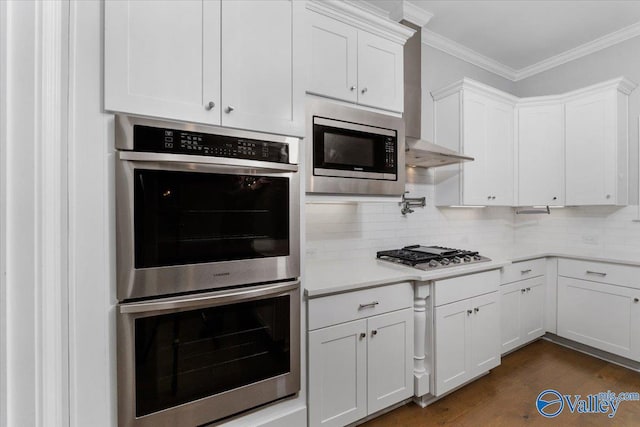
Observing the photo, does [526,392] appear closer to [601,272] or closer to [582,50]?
[601,272]

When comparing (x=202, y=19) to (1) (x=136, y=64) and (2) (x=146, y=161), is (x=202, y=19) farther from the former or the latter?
(2) (x=146, y=161)

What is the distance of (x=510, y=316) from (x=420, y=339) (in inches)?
50.3

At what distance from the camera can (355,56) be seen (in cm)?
194

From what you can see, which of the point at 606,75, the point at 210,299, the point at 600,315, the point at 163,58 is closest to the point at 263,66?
the point at 163,58

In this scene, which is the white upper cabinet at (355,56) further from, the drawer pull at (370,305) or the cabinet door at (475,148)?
the drawer pull at (370,305)

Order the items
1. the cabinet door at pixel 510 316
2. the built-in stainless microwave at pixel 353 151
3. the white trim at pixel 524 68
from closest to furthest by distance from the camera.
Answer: the built-in stainless microwave at pixel 353 151
the cabinet door at pixel 510 316
the white trim at pixel 524 68

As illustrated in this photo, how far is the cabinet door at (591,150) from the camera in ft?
9.34

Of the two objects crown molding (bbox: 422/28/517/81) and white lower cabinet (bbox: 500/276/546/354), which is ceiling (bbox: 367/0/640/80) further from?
white lower cabinet (bbox: 500/276/546/354)

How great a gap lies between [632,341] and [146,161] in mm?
3836

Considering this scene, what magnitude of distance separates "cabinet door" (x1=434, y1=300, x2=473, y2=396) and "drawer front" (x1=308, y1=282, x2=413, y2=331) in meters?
0.31

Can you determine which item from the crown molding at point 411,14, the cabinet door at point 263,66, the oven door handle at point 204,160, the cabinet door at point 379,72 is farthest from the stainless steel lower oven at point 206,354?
the crown molding at point 411,14

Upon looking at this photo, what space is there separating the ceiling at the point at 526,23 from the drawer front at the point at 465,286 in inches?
88.8

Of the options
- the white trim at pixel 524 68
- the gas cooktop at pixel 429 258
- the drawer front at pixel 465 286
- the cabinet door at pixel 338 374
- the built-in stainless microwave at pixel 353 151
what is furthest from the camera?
the white trim at pixel 524 68

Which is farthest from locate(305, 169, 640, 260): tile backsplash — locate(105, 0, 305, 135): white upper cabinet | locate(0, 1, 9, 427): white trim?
locate(0, 1, 9, 427): white trim
